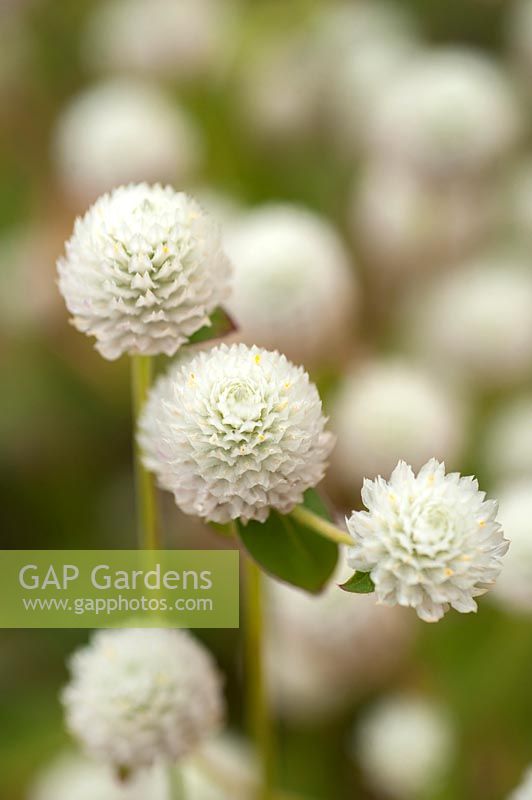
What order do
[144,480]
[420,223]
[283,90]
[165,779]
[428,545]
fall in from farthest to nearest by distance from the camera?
[283,90] → [420,223] → [165,779] → [144,480] → [428,545]

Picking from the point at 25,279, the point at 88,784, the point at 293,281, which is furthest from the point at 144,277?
the point at 25,279

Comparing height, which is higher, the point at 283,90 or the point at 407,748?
the point at 283,90

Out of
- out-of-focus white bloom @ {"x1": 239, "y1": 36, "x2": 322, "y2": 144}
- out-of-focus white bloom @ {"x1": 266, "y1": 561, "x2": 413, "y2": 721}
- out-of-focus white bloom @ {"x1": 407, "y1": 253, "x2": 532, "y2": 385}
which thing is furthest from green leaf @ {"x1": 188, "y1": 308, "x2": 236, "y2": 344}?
out-of-focus white bloom @ {"x1": 239, "y1": 36, "x2": 322, "y2": 144}

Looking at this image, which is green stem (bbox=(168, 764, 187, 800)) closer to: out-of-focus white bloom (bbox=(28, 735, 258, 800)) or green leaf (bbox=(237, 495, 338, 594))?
out-of-focus white bloom (bbox=(28, 735, 258, 800))

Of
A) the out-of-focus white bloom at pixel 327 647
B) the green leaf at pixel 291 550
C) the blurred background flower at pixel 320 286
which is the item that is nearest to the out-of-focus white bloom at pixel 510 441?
the blurred background flower at pixel 320 286

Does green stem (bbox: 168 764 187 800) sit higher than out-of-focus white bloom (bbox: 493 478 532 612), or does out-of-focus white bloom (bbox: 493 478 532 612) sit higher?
out-of-focus white bloom (bbox: 493 478 532 612)

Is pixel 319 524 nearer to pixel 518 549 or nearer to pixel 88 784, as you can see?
pixel 518 549

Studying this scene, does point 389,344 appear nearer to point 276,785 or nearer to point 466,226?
point 466,226
